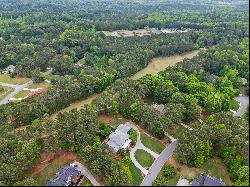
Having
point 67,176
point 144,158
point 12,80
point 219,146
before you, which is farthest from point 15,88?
point 219,146

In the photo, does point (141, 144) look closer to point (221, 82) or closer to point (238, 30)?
point (221, 82)

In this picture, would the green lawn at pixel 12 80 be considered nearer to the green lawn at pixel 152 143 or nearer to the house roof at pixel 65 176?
the green lawn at pixel 152 143

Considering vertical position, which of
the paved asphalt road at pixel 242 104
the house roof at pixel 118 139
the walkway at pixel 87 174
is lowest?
the paved asphalt road at pixel 242 104

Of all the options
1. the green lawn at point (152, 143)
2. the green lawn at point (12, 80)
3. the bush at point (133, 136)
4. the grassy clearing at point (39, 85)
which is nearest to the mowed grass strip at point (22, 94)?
the grassy clearing at point (39, 85)

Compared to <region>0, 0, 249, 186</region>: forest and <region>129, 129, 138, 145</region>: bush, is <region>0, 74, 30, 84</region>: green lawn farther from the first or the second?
<region>129, 129, 138, 145</region>: bush

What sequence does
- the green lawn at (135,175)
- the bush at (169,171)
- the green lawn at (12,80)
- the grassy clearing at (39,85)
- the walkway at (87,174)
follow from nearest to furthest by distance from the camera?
the walkway at (87,174), the green lawn at (135,175), the bush at (169,171), the grassy clearing at (39,85), the green lawn at (12,80)

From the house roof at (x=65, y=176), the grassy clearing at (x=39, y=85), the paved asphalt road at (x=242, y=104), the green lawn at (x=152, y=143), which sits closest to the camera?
the house roof at (x=65, y=176)

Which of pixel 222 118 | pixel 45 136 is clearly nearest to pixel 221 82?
pixel 222 118
